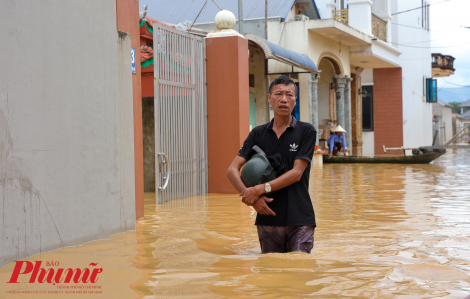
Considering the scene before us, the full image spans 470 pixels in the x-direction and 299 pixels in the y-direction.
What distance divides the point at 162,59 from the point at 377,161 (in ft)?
40.2

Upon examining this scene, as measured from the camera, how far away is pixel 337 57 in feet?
76.3

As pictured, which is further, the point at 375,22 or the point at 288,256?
the point at 375,22

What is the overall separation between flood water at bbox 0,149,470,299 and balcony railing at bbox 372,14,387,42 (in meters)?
17.6

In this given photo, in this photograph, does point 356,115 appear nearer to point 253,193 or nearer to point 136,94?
point 136,94

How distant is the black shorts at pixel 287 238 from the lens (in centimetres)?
446

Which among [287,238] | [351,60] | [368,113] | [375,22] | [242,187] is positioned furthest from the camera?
[368,113]

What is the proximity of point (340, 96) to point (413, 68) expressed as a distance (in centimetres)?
1085

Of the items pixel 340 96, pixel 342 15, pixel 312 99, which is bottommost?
pixel 312 99

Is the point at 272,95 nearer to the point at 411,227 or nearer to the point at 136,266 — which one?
the point at 136,266

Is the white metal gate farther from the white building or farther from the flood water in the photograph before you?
the white building

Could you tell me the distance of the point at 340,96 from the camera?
78.7 ft

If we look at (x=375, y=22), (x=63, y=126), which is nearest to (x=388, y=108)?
(x=375, y=22)

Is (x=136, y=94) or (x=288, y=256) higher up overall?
(x=136, y=94)

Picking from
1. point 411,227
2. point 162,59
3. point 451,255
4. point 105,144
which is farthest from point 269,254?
point 162,59
